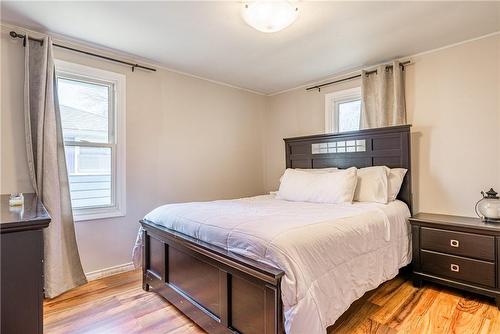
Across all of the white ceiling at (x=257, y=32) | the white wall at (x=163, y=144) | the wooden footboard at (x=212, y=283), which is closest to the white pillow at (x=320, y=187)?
the white wall at (x=163, y=144)

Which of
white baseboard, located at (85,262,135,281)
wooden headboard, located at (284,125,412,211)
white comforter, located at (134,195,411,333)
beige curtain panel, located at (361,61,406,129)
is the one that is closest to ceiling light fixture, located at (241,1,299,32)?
white comforter, located at (134,195,411,333)

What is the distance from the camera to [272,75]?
145 inches

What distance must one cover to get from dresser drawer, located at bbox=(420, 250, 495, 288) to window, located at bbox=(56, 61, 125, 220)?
3.11 meters

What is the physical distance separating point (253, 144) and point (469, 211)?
285 cm

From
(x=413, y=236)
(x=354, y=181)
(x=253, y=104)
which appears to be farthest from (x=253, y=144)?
(x=413, y=236)

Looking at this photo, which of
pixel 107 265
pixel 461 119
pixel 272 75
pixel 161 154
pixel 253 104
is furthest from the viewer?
pixel 253 104

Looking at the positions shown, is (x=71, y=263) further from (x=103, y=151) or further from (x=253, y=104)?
(x=253, y=104)

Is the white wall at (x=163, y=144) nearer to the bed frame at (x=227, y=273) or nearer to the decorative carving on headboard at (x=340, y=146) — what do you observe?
the bed frame at (x=227, y=273)

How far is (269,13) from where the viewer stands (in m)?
1.95

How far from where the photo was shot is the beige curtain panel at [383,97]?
300cm

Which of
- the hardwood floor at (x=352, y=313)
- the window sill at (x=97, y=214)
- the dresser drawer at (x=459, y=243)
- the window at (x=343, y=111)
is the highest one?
the window at (x=343, y=111)

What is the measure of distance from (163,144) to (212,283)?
80.6 inches

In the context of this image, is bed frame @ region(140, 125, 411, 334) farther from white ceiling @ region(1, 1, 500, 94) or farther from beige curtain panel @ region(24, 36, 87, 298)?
white ceiling @ region(1, 1, 500, 94)

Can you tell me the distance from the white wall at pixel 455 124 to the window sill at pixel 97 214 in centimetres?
326
